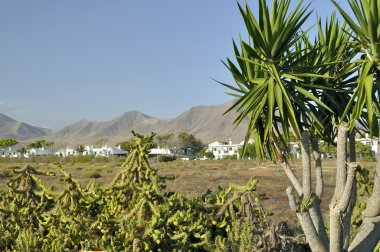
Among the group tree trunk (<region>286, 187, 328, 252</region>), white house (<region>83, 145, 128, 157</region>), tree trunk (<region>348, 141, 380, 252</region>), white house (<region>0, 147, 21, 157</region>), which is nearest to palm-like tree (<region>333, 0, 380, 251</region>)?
tree trunk (<region>348, 141, 380, 252</region>)

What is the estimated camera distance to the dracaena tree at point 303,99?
5.39 metres

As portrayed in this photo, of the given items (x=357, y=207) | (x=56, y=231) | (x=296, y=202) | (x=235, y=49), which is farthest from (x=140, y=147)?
(x=357, y=207)

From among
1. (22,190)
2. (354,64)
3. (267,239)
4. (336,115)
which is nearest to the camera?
(267,239)

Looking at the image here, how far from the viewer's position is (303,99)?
245 inches

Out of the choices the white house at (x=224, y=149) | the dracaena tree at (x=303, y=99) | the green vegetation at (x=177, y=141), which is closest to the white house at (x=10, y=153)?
the green vegetation at (x=177, y=141)

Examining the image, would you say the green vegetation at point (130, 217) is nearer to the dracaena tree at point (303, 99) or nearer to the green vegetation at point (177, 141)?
the dracaena tree at point (303, 99)

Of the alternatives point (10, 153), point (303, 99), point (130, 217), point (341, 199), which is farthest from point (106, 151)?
point (130, 217)

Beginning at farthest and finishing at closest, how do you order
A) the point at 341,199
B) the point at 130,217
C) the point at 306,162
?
1. the point at 306,162
2. the point at 341,199
3. the point at 130,217

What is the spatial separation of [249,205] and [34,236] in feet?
6.71

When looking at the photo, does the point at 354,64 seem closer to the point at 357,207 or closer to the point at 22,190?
the point at 357,207

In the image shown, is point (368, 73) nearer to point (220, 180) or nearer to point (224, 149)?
point (220, 180)

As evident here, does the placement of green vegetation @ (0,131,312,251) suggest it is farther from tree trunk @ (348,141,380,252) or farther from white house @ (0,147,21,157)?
white house @ (0,147,21,157)

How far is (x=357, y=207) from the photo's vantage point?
671cm

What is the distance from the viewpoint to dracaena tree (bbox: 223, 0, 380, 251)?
5.39 m
